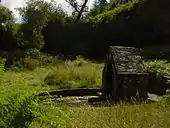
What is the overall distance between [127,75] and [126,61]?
598 millimetres

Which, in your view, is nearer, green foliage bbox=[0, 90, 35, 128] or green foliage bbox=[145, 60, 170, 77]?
green foliage bbox=[0, 90, 35, 128]

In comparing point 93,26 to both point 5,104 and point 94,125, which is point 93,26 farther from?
point 5,104

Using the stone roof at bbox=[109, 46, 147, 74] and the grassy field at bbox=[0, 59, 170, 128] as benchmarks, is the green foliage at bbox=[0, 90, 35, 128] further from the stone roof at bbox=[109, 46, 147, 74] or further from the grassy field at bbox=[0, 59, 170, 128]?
the stone roof at bbox=[109, 46, 147, 74]

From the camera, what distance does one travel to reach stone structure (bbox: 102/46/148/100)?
14875 mm

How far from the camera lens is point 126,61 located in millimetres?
15148

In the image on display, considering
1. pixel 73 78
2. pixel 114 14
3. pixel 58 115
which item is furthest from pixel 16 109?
pixel 114 14

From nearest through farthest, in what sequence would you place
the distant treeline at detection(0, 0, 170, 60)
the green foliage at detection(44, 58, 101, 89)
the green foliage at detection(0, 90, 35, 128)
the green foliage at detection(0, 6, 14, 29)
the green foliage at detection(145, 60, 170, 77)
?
the green foliage at detection(0, 90, 35, 128), the green foliage at detection(145, 60, 170, 77), the green foliage at detection(44, 58, 101, 89), the distant treeline at detection(0, 0, 170, 60), the green foliage at detection(0, 6, 14, 29)

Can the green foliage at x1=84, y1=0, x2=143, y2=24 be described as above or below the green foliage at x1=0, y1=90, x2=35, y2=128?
A: above

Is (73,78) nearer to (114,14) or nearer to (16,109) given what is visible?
(114,14)

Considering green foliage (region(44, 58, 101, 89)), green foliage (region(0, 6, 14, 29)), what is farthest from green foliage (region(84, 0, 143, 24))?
green foliage (region(44, 58, 101, 89))

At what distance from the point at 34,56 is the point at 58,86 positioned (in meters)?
13.0

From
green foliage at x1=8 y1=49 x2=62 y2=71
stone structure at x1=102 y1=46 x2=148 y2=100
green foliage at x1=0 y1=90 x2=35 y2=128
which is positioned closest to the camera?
green foliage at x1=0 y1=90 x2=35 y2=128

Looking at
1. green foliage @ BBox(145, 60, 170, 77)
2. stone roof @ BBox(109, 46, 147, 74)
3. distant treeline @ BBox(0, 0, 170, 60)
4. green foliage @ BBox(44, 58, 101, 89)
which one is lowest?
green foliage @ BBox(44, 58, 101, 89)

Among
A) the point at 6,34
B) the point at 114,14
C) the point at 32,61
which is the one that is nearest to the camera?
the point at 32,61
